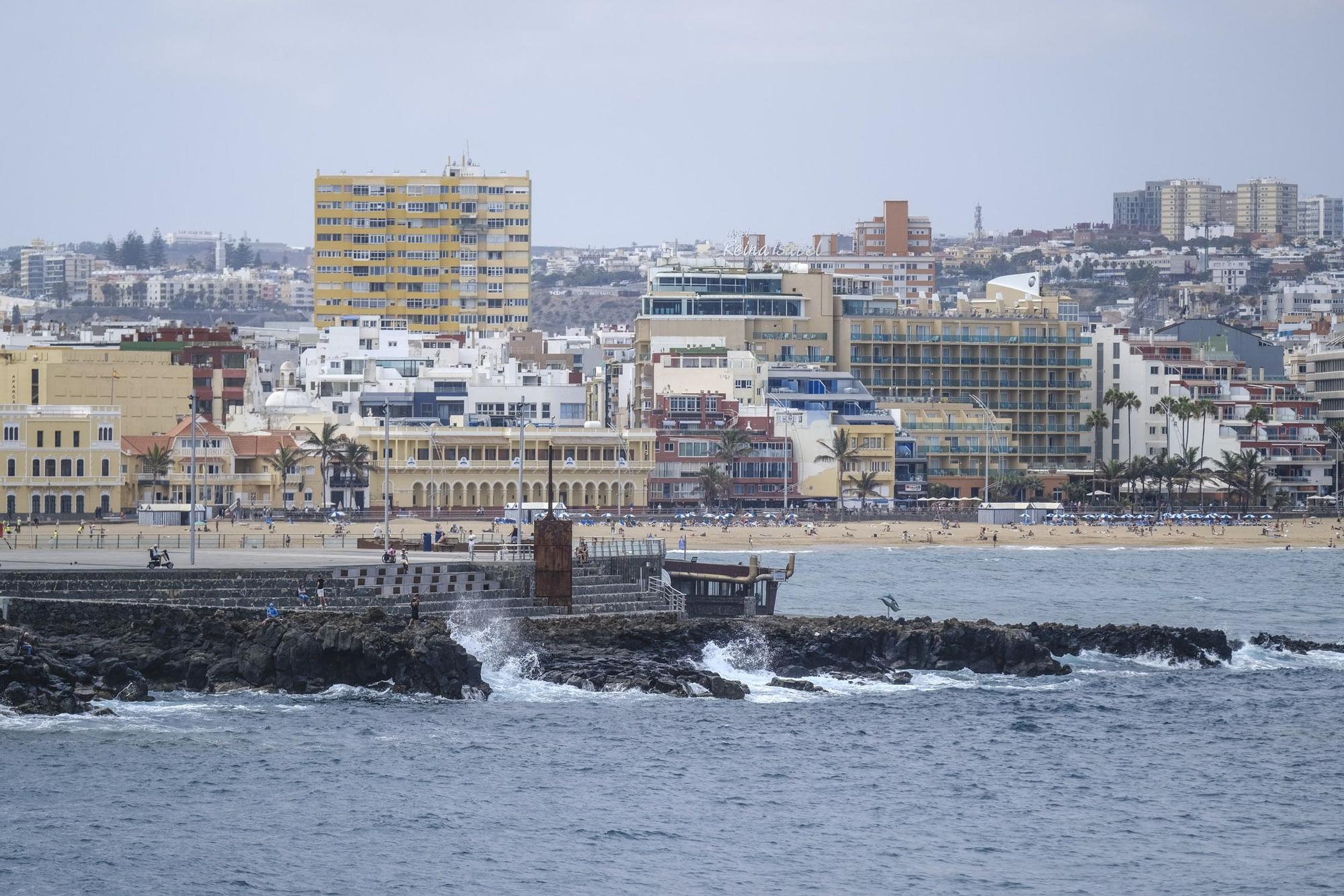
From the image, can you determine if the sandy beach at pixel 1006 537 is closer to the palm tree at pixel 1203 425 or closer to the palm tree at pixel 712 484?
the palm tree at pixel 712 484

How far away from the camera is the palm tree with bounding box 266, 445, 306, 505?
398 feet

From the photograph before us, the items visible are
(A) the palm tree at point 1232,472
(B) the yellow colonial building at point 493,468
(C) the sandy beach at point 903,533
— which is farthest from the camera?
(A) the palm tree at point 1232,472

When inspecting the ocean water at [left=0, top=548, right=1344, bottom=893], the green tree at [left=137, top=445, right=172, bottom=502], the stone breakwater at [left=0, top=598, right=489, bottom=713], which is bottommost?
the ocean water at [left=0, top=548, right=1344, bottom=893]


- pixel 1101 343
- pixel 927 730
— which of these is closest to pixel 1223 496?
pixel 1101 343

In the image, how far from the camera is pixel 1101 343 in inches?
6304

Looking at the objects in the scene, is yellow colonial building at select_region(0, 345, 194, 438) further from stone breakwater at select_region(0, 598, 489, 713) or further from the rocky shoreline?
stone breakwater at select_region(0, 598, 489, 713)

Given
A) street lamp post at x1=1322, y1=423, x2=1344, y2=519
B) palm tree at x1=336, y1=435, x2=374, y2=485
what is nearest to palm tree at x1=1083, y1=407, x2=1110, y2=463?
street lamp post at x1=1322, y1=423, x2=1344, y2=519

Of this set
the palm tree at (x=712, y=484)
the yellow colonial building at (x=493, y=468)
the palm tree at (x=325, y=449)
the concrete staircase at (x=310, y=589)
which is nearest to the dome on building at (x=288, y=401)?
the yellow colonial building at (x=493, y=468)

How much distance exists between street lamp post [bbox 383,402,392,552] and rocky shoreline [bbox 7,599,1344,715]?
10.6 metres

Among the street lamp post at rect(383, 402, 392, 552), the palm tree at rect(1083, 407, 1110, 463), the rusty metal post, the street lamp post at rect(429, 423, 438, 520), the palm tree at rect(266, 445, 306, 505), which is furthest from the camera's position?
the palm tree at rect(1083, 407, 1110, 463)

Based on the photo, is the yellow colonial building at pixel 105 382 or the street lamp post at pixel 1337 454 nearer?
the yellow colonial building at pixel 105 382

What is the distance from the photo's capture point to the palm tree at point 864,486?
133000mm

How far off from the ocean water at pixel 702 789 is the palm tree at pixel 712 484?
63004 millimetres

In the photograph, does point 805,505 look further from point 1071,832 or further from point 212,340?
point 1071,832
